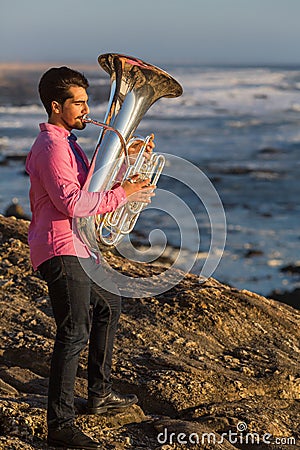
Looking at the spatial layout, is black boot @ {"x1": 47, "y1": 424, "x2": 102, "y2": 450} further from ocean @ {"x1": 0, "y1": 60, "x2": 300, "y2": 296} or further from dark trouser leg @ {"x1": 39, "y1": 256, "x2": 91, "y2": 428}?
ocean @ {"x1": 0, "y1": 60, "x2": 300, "y2": 296}

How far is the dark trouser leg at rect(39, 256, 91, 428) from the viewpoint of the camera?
4.31 metres

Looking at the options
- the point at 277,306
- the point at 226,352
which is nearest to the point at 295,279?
the point at 277,306

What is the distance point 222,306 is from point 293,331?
1.96 ft

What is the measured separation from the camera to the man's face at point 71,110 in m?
Result: 4.32

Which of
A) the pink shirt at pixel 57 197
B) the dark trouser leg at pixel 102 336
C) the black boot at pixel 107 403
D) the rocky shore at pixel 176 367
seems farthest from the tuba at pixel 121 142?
the rocky shore at pixel 176 367

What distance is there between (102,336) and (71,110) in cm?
124

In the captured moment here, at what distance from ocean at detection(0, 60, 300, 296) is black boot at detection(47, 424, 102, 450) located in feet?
4.88

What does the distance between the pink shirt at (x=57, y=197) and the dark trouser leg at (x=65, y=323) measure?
0.08 meters

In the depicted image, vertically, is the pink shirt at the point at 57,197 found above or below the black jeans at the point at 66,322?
above

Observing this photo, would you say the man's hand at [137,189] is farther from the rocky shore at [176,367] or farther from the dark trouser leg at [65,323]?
the rocky shore at [176,367]

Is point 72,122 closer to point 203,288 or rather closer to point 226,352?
point 226,352

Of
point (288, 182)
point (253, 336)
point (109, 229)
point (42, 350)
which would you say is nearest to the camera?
point (109, 229)

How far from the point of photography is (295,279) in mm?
15125

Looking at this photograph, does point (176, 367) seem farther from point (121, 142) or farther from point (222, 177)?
point (222, 177)
